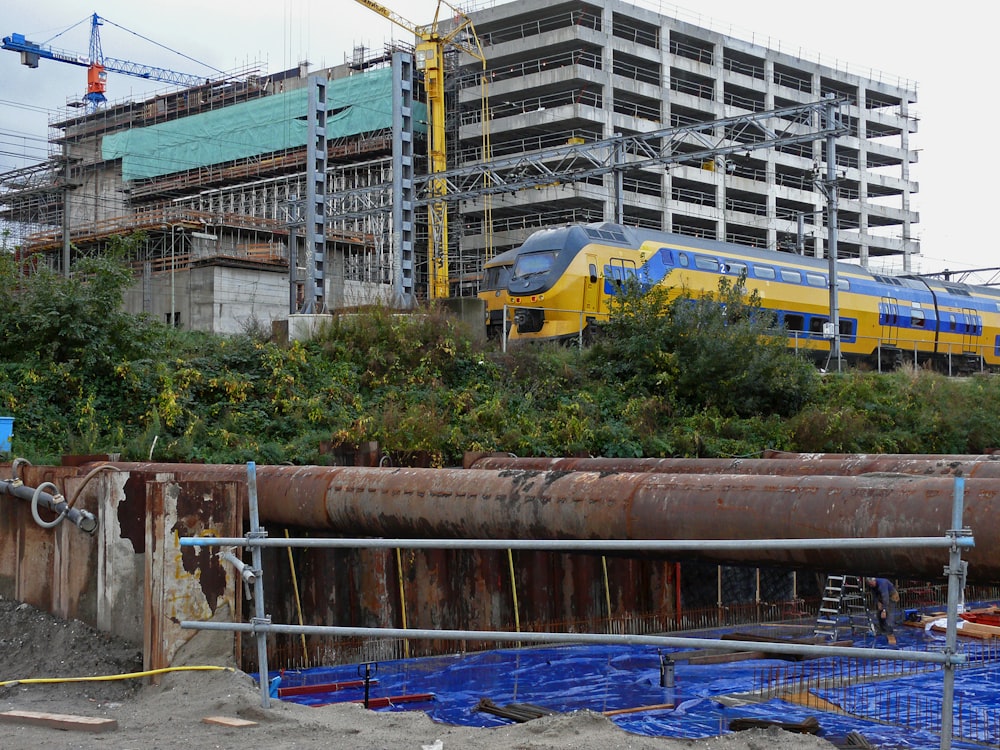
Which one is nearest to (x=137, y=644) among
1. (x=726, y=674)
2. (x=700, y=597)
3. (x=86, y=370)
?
(x=726, y=674)

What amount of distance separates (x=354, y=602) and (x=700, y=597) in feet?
17.1

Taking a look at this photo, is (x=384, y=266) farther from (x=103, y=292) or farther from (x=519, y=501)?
(x=519, y=501)

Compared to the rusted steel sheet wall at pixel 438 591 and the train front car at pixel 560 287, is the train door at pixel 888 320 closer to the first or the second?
the train front car at pixel 560 287

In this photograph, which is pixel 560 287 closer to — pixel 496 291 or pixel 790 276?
pixel 496 291

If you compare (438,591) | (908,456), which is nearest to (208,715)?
(438,591)

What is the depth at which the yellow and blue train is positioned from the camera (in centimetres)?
2680

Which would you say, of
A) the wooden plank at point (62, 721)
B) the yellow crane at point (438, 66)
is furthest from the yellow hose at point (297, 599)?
the yellow crane at point (438, 66)

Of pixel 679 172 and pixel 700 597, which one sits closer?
pixel 700 597

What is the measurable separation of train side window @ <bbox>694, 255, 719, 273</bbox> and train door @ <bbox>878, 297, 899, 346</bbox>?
23.9 ft

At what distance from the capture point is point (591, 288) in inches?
1065

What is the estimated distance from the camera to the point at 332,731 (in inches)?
238

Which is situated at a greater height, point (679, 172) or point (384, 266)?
point (679, 172)

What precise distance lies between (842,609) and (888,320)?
21739mm

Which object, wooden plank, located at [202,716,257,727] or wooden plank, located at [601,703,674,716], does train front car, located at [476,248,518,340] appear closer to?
wooden plank, located at [601,703,674,716]
